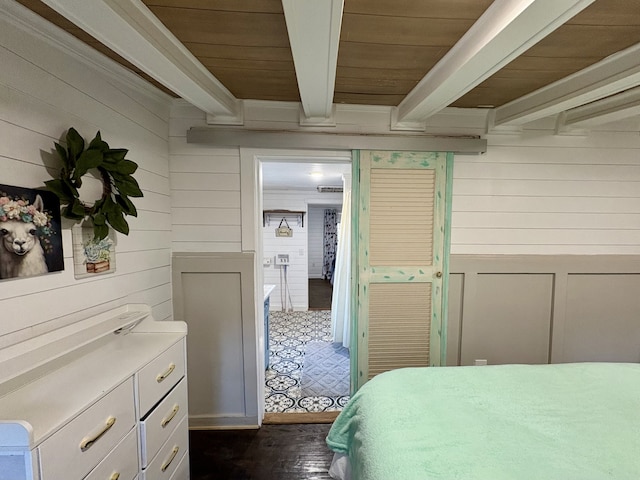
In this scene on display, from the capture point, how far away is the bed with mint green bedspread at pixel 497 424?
0.93m

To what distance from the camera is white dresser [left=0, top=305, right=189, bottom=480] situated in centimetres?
76

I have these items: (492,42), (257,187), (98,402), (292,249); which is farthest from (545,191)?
(292,249)

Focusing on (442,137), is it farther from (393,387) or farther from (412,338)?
(393,387)

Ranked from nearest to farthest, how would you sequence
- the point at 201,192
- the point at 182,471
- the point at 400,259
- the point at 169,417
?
1. the point at 169,417
2. the point at 182,471
3. the point at 201,192
4. the point at 400,259

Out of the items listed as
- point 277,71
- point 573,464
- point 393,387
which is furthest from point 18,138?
point 573,464

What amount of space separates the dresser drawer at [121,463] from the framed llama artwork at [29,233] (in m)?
0.70

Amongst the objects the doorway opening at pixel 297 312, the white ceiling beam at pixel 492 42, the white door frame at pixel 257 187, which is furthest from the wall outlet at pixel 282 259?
the white ceiling beam at pixel 492 42

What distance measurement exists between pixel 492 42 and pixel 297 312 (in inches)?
184

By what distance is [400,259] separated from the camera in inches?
82.7

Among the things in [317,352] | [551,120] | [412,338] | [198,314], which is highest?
[551,120]

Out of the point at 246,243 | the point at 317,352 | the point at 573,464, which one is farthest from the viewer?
the point at 317,352

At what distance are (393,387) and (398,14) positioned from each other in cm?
159

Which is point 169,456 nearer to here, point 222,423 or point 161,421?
point 161,421

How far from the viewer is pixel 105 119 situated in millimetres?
1406
